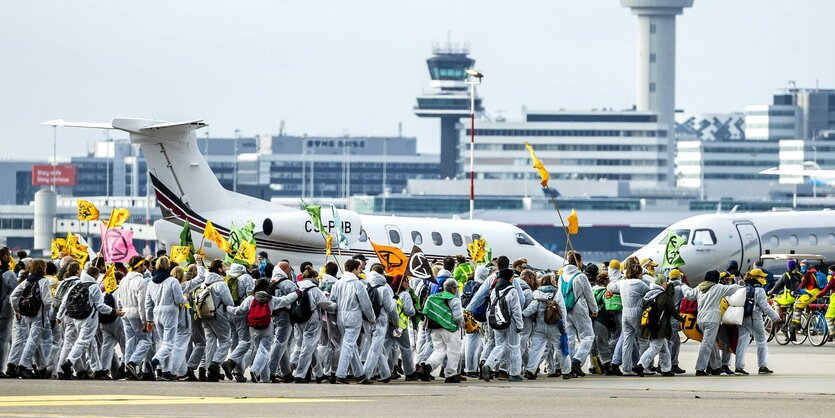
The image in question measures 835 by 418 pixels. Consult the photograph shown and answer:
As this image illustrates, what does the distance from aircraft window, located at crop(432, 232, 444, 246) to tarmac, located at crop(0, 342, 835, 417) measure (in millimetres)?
18325

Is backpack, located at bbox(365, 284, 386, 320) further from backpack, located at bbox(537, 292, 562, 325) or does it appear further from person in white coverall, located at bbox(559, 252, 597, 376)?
person in white coverall, located at bbox(559, 252, 597, 376)

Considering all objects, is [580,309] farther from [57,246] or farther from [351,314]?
[57,246]

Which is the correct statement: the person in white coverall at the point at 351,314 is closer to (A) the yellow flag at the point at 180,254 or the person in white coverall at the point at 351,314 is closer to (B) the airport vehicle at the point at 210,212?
(A) the yellow flag at the point at 180,254

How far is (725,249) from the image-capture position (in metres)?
47.0

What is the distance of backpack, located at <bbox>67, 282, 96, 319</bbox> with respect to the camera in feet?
78.4

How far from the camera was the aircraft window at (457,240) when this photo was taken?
4388 cm

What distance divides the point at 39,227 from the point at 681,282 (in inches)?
4817

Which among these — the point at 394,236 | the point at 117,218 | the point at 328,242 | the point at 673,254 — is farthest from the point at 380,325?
the point at 394,236

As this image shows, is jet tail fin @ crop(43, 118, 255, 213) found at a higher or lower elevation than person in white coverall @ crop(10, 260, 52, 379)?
higher

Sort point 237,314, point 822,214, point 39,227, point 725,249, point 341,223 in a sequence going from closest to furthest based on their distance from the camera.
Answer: point 237,314
point 341,223
point 725,249
point 822,214
point 39,227

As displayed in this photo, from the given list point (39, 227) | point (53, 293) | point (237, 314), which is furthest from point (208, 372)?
point (39, 227)

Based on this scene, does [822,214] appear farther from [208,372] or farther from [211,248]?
[208,372]

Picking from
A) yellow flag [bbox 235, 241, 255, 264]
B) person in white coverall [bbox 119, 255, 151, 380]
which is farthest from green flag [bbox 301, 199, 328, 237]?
person in white coverall [bbox 119, 255, 151, 380]

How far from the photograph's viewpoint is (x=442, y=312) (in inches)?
948
